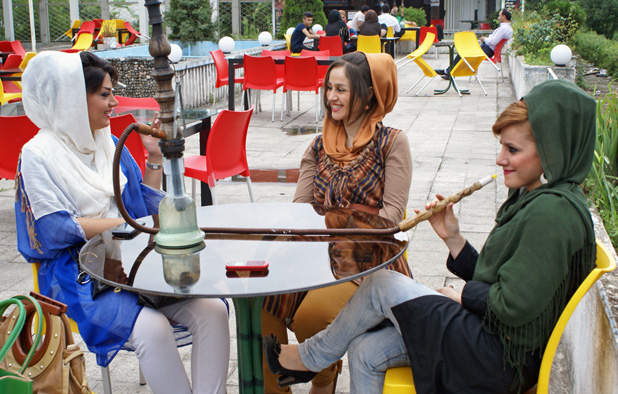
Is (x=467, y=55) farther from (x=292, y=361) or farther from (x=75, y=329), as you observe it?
(x=75, y=329)

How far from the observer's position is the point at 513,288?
1.83m

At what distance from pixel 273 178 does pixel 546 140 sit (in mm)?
4598

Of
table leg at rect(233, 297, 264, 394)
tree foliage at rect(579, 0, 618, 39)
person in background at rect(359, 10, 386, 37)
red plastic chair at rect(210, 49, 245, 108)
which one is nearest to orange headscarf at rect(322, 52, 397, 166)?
table leg at rect(233, 297, 264, 394)

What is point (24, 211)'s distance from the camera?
235 cm

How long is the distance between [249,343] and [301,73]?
7123 millimetres

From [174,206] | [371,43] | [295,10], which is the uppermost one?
[295,10]

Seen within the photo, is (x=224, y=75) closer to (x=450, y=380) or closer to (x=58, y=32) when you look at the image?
(x=450, y=380)

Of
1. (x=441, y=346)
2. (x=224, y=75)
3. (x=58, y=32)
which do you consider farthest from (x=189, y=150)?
(x=58, y=32)

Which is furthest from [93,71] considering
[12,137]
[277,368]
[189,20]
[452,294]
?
[189,20]

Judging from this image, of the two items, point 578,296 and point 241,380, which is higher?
point 578,296

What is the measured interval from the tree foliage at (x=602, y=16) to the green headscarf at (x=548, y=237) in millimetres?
20438

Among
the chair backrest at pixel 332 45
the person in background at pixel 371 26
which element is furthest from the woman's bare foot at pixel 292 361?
the person in background at pixel 371 26

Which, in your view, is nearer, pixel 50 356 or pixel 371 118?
pixel 50 356

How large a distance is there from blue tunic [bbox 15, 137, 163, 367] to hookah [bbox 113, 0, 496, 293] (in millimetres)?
237
